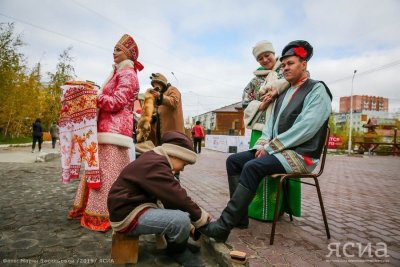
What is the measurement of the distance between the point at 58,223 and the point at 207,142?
23.2m

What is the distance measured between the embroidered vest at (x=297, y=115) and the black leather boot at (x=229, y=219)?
72cm

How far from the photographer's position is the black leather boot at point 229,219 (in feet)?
8.22

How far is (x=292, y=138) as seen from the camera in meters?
2.78

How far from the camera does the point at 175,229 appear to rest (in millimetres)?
2322

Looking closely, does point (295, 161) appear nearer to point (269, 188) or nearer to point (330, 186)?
point (269, 188)

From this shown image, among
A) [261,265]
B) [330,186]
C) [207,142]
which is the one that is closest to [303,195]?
[330,186]

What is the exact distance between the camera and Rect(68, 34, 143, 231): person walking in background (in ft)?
10.6

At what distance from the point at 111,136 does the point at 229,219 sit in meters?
1.64

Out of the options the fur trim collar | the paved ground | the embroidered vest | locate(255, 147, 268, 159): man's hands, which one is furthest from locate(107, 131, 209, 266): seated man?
the fur trim collar

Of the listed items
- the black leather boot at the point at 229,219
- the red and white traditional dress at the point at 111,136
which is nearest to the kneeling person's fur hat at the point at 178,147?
the black leather boot at the point at 229,219

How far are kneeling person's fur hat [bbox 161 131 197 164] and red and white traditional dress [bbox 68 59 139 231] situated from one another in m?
1.02

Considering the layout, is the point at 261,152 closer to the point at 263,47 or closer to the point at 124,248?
the point at 263,47

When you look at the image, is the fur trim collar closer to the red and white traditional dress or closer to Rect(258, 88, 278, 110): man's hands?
Rect(258, 88, 278, 110): man's hands

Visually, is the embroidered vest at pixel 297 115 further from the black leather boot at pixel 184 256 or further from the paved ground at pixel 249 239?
the black leather boot at pixel 184 256
